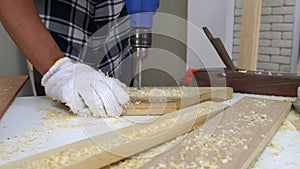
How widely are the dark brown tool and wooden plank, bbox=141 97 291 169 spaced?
26cm

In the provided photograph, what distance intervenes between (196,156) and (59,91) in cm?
37

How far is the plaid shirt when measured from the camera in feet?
3.22

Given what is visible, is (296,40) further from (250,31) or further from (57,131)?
(57,131)

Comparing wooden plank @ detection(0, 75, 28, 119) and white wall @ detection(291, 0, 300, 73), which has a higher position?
white wall @ detection(291, 0, 300, 73)

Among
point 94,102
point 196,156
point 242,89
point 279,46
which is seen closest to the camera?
point 196,156

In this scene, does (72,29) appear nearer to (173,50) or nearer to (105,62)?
(105,62)

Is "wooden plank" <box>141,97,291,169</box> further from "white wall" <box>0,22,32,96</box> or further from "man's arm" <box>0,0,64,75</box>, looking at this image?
"white wall" <box>0,22,32,96</box>

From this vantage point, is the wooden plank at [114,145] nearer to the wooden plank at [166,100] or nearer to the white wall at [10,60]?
the wooden plank at [166,100]

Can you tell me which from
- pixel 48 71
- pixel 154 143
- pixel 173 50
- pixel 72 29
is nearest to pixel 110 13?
pixel 72 29

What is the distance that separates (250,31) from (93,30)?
2.72 ft

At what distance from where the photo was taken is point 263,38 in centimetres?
195

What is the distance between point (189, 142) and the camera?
1.39 feet

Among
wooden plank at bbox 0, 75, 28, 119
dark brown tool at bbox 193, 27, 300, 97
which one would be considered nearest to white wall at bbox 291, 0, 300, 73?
dark brown tool at bbox 193, 27, 300, 97

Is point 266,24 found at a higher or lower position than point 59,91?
higher
